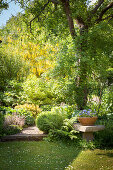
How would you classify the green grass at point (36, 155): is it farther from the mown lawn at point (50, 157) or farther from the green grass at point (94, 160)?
the green grass at point (94, 160)

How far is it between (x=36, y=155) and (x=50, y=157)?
1.23 ft

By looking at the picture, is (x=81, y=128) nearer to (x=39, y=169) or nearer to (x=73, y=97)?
(x=39, y=169)

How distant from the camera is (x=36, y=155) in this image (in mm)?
5379

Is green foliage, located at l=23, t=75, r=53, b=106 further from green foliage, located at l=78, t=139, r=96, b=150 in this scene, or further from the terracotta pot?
green foliage, located at l=78, t=139, r=96, b=150

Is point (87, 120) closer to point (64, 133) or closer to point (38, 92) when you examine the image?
point (64, 133)

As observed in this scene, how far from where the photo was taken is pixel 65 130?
685 cm

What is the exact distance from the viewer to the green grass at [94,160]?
14.8ft

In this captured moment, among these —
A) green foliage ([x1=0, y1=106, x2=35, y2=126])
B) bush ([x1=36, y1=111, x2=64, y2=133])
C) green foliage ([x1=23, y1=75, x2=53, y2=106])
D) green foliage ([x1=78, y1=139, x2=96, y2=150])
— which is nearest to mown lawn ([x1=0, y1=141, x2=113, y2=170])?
green foliage ([x1=78, y1=139, x2=96, y2=150])

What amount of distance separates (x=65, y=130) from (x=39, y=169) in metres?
2.54

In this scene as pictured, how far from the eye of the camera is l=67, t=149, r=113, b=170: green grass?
178 inches

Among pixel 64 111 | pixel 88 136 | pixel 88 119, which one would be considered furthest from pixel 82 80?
pixel 88 136

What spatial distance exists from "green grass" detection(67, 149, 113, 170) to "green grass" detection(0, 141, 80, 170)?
17 cm

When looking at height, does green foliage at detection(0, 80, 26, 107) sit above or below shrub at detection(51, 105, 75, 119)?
above

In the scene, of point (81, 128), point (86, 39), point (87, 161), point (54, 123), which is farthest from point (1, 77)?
point (87, 161)
